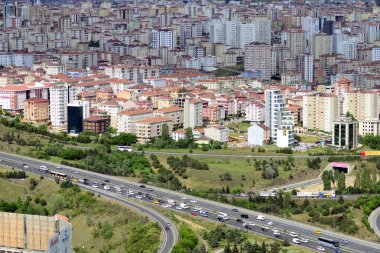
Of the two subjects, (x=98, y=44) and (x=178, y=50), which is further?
(x=98, y=44)

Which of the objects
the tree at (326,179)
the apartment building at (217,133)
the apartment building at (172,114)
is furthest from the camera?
the apartment building at (172,114)

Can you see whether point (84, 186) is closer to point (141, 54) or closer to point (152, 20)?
point (141, 54)

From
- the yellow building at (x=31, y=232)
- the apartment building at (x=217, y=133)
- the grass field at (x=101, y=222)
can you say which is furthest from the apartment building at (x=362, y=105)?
the yellow building at (x=31, y=232)

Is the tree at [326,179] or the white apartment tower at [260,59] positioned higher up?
the white apartment tower at [260,59]

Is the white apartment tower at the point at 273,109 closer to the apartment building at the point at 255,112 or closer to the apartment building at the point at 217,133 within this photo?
the apartment building at the point at 217,133

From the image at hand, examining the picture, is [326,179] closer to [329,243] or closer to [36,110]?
[329,243]

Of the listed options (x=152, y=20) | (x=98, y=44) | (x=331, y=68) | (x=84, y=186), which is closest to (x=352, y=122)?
(x=84, y=186)

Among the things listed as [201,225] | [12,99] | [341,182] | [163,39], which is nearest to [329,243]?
[201,225]
